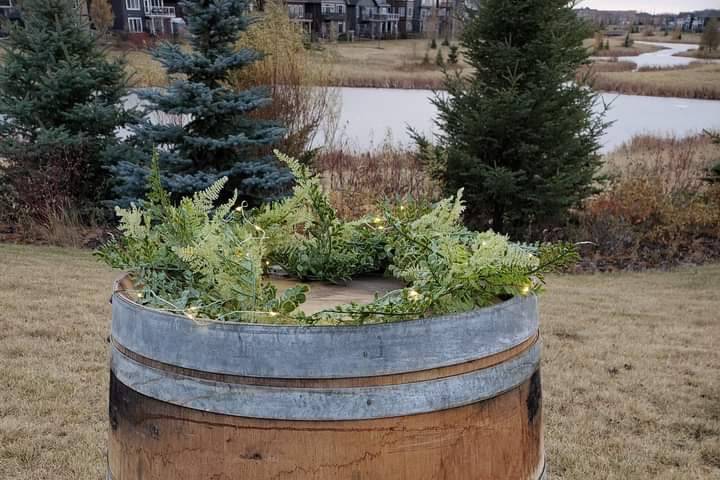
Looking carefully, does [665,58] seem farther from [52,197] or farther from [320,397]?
[320,397]

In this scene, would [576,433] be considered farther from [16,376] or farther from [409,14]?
[409,14]

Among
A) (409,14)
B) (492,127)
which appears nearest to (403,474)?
(492,127)

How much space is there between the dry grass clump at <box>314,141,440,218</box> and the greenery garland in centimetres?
781

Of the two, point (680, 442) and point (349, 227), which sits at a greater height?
point (349, 227)

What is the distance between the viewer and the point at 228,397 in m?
1.33

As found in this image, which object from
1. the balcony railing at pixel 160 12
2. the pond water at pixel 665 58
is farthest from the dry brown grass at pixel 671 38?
the balcony railing at pixel 160 12

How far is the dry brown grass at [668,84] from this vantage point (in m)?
27.1

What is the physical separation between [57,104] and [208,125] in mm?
2498

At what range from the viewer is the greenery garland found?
1.40 m

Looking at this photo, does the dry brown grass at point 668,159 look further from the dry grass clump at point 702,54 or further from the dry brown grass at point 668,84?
the dry grass clump at point 702,54

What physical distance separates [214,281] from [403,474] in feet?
1.80

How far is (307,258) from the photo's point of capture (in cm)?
181

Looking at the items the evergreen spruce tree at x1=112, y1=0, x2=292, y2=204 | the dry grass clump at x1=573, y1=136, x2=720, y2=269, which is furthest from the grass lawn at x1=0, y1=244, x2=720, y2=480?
the dry grass clump at x1=573, y1=136, x2=720, y2=269

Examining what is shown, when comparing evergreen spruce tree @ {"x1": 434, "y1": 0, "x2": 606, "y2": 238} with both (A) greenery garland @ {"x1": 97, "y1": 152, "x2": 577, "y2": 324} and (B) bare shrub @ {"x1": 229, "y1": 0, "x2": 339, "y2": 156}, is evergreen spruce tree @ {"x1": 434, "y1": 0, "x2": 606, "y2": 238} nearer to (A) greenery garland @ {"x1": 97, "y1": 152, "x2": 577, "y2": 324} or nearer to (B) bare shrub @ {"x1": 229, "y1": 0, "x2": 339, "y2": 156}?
(B) bare shrub @ {"x1": 229, "y1": 0, "x2": 339, "y2": 156}
